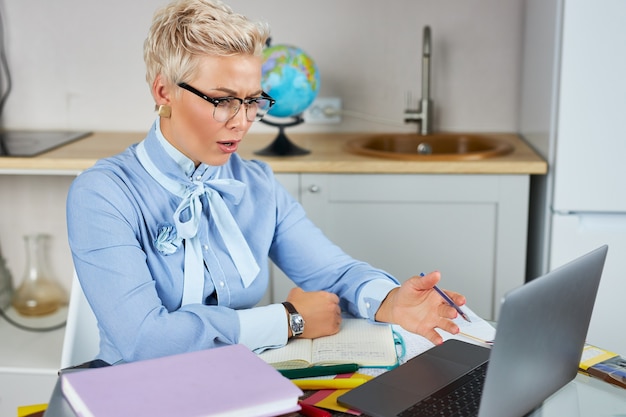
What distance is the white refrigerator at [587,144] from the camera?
7.52 ft

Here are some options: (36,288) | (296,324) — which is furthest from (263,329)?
(36,288)

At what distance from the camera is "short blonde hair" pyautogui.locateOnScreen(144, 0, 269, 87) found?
144 centimetres

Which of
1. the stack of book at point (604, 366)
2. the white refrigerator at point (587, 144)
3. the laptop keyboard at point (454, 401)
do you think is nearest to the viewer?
the laptop keyboard at point (454, 401)

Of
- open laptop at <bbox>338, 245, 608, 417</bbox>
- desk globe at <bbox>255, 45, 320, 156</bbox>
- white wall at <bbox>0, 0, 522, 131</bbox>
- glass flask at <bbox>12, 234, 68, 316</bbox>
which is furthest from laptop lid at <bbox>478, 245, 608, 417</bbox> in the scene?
glass flask at <bbox>12, 234, 68, 316</bbox>

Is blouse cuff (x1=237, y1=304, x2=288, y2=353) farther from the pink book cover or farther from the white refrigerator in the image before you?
the white refrigerator

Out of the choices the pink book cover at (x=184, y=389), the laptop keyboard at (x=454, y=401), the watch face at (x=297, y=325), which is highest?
the pink book cover at (x=184, y=389)

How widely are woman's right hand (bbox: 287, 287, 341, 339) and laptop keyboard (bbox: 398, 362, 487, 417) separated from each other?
30 centimetres

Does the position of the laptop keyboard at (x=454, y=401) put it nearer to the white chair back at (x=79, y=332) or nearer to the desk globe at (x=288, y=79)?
the white chair back at (x=79, y=332)

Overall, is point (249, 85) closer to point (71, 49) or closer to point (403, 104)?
point (403, 104)

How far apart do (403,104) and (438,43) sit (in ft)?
0.81

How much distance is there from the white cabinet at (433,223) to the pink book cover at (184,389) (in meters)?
1.45

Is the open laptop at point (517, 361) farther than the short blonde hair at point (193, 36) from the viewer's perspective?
No

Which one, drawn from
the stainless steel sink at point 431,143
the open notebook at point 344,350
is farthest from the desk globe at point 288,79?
the open notebook at point 344,350

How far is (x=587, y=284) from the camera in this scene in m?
1.09
